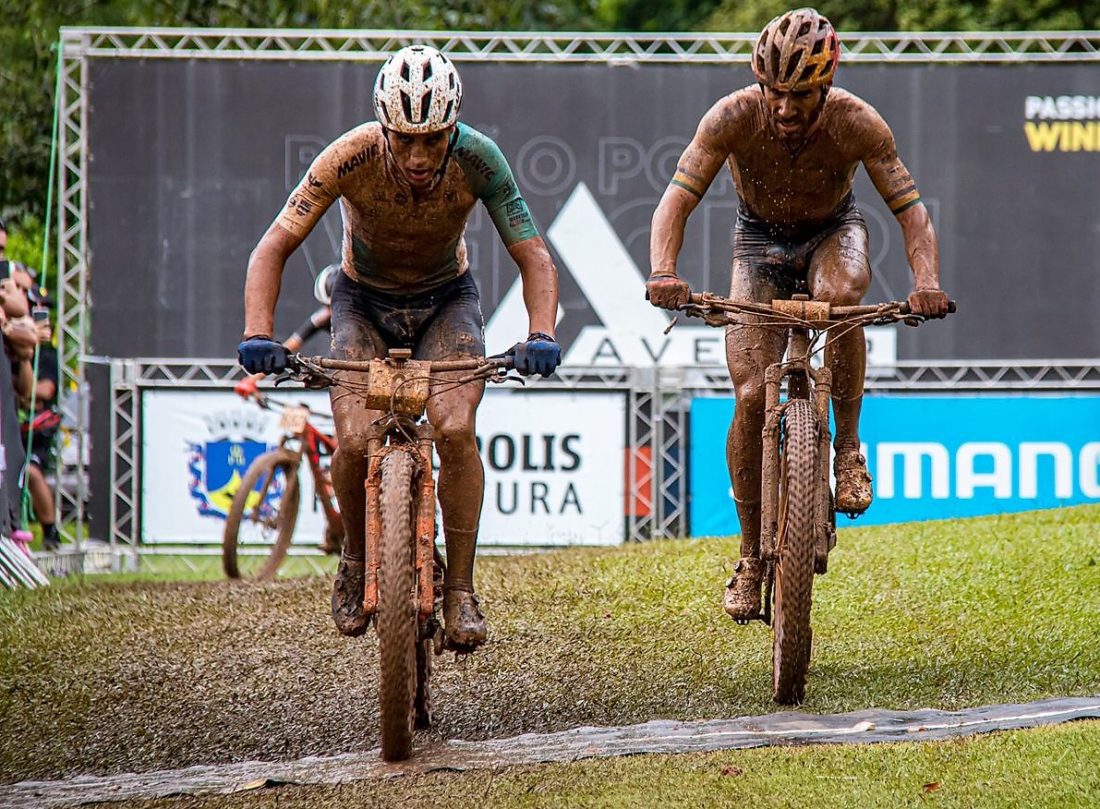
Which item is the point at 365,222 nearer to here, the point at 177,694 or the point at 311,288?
the point at 177,694

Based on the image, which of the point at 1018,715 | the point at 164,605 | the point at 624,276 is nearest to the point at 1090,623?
the point at 1018,715

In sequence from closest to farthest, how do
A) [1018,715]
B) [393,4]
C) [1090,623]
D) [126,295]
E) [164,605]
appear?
[1018,715], [1090,623], [164,605], [126,295], [393,4]

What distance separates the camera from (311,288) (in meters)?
16.3

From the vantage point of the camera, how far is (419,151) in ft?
21.6

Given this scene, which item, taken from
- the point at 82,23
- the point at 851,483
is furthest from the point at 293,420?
the point at 82,23

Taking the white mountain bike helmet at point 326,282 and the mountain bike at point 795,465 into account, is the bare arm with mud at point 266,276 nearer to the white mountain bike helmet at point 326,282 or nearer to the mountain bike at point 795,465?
the mountain bike at point 795,465

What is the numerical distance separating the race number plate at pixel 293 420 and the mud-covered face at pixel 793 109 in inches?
253

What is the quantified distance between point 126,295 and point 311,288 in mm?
1836

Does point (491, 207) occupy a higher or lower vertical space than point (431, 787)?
higher

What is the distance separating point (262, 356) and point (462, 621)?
4.59 ft

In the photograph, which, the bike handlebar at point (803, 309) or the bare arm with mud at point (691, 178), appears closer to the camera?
the bike handlebar at point (803, 309)

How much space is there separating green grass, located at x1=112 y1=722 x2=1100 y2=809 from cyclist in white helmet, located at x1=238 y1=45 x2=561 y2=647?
95cm

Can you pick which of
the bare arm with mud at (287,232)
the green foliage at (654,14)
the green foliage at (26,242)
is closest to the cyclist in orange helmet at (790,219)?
the bare arm with mud at (287,232)

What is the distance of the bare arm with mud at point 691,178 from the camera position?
7.42 metres
